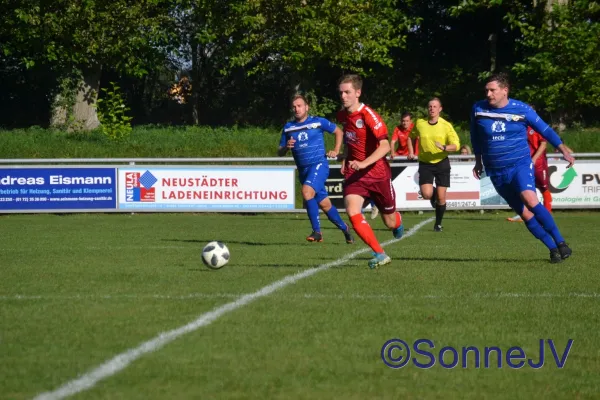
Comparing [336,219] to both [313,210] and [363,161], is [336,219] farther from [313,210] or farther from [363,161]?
[363,161]

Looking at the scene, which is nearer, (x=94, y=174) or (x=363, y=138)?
(x=363, y=138)

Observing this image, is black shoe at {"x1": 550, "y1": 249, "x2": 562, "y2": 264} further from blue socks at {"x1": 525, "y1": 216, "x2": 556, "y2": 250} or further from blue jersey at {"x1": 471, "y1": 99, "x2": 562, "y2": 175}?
blue jersey at {"x1": 471, "y1": 99, "x2": 562, "y2": 175}

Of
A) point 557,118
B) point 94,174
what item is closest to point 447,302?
point 94,174

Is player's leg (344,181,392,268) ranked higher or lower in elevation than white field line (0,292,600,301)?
higher

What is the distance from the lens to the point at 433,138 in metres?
17.0

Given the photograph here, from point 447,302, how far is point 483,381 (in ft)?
8.64

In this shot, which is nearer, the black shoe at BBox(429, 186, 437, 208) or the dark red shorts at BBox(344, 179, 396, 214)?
the dark red shorts at BBox(344, 179, 396, 214)

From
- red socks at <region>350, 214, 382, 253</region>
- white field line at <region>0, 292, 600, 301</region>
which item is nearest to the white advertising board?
red socks at <region>350, 214, 382, 253</region>

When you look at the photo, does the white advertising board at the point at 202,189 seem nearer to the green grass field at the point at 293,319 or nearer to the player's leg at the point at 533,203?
the green grass field at the point at 293,319

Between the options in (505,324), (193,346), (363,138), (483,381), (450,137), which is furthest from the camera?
(450,137)

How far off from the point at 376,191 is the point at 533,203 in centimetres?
161

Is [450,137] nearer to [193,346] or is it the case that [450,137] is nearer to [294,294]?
[294,294]

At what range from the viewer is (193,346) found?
6.02 metres

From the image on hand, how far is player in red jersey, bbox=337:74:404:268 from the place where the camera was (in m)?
10.2
